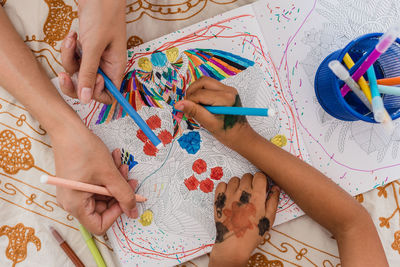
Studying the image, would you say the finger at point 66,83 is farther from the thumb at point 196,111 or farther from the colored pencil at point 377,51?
the colored pencil at point 377,51

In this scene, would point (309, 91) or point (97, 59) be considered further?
point (309, 91)

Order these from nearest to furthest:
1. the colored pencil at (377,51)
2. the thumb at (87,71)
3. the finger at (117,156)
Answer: the colored pencil at (377,51) → the thumb at (87,71) → the finger at (117,156)

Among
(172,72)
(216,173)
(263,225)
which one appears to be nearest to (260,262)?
(263,225)

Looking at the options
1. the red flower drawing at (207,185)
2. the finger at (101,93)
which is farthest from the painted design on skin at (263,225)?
the finger at (101,93)

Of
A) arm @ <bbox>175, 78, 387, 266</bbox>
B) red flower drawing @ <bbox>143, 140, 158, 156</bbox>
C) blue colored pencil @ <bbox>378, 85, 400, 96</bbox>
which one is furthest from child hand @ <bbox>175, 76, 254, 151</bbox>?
blue colored pencil @ <bbox>378, 85, 400, 96</bbox>

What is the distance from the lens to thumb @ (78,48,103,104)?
434 mm

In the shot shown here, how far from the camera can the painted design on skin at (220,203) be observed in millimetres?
522

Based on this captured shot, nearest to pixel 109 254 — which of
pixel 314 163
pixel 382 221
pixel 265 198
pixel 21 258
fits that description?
pixel 21 258

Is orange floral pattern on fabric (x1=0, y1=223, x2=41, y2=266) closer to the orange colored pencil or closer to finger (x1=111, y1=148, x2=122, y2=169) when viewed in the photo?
finger (x1=111, y1=148, x2=122, y2=169)

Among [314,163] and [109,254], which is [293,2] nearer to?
[314,163]

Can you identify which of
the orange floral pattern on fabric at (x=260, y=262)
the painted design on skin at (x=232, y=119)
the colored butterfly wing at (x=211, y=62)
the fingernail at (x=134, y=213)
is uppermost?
the colored butterfly wing at (x=211, y=62)

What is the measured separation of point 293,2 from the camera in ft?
1.81

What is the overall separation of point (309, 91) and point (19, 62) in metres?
0.53

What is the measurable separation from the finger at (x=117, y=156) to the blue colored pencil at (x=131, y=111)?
132 millimetres
